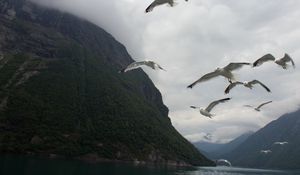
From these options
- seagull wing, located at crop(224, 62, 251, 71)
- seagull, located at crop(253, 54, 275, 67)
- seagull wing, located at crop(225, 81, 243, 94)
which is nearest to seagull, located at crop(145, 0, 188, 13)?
seagull wing, located at crop(224, 62, 251, 71)

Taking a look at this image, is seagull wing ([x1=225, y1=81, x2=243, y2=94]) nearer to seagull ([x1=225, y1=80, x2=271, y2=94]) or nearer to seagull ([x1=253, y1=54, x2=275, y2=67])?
seagull ([x1=225, y1=80, x2=271, y2=94])

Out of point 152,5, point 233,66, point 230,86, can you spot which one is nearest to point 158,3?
point 152,5

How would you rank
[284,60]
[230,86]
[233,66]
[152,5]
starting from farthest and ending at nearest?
[284,60], [230,86], [233,66], [152,5]

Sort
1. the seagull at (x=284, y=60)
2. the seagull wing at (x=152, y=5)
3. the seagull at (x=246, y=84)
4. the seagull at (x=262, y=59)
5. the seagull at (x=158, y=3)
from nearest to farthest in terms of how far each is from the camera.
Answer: the seagull wing at (x=152, y=5) < the seagull at (x=158, y=3) < the seagull at (x=246, y=84) < the seagull at (x=262, y=59) < the seagull at (x=284, y=60)

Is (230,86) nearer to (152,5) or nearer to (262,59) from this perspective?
(262,59)

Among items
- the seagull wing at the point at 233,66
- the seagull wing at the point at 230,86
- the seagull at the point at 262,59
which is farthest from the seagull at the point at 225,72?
the seagull at the point at 262,59

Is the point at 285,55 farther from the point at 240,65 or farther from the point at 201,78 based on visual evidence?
the point at 201,78

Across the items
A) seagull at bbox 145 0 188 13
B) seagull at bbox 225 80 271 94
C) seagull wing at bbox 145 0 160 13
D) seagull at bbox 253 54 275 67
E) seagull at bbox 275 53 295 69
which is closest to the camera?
seagull wing at bbox 145 0 160 13

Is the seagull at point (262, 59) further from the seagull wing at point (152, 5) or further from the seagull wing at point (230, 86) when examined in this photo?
the seagull wing at point (152, 5)

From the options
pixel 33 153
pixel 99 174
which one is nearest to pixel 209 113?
pixel 99 174

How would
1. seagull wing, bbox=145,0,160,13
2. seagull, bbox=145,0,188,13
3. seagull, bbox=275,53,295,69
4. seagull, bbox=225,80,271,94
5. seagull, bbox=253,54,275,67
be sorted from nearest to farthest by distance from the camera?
seagull wing, bbox=145,0,160,13, seagull, bbox=145,0,188,13, seagull, bbox=225,80,271,94, seagull, bbox=253,54,275,67, seagull, bbox=275,53,295,69

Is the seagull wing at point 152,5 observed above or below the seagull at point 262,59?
above
